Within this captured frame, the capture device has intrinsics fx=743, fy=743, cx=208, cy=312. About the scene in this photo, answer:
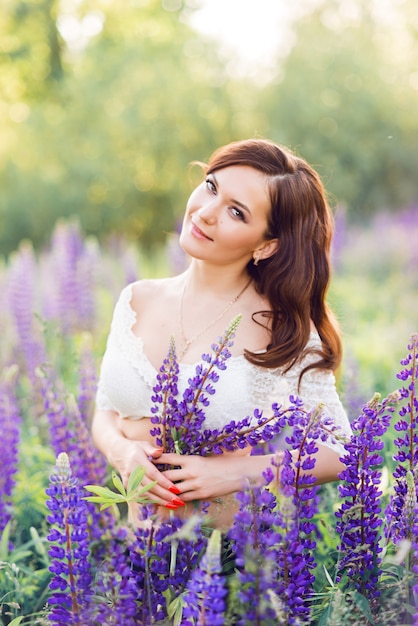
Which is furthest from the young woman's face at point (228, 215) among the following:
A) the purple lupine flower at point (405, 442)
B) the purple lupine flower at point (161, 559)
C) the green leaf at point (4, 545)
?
the green leaf at point (4, 545)

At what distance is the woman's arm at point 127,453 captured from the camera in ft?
6.67

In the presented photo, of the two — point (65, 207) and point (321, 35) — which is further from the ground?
point (321, 35)

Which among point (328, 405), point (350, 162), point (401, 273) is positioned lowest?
point (328, 405)

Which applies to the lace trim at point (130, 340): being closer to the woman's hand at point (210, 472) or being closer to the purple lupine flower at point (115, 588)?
the woman's hand at point (210, 472)

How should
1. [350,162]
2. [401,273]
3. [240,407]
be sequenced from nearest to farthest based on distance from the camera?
[240,407] < [401,273] < [350,162]

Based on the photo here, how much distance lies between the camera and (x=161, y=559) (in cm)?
178

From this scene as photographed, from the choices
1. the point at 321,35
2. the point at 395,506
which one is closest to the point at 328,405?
the point at 395,506

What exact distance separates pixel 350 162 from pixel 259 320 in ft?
36.7

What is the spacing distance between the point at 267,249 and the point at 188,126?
1022 cm

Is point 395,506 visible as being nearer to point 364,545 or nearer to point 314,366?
point 364,545

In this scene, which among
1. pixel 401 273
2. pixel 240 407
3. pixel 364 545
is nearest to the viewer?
pixel 364 545

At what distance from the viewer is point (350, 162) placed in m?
13.1

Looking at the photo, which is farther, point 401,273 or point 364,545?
point 401,273

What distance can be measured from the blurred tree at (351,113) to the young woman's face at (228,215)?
33.5 ft
